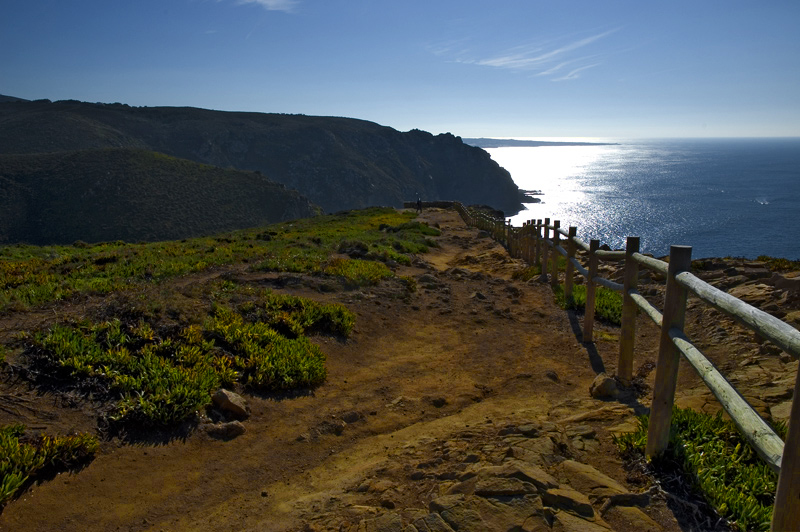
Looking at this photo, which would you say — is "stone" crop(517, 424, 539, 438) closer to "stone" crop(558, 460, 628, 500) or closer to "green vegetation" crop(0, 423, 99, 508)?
"stone" crop(558, 460, 628, 500)

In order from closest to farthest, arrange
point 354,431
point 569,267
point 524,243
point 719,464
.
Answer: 1. point 719,464
2. point 354,431
3. point 569,267
4. point 524,243

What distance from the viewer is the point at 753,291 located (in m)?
8.23

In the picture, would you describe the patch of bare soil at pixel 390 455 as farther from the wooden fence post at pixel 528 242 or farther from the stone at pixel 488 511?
the wooden fence post at pixel 528 242

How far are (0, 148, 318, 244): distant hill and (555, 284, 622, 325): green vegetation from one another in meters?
57.7

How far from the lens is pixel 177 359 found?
5.97m

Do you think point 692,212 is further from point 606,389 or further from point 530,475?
point 530,475

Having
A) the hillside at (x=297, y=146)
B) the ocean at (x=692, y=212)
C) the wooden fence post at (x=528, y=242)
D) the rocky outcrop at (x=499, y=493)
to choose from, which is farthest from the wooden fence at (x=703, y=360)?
the hillside at (x=297, y=146)

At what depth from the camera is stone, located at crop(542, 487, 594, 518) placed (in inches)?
125

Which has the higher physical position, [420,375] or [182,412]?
[182,412]

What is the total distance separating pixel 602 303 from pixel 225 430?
22.5 feet

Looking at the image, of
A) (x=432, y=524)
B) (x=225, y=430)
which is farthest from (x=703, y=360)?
(x=225, y=430)

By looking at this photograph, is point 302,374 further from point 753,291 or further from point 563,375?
point 753,291

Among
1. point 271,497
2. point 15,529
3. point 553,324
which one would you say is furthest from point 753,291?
point 15,529

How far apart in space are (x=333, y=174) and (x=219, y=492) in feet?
413
